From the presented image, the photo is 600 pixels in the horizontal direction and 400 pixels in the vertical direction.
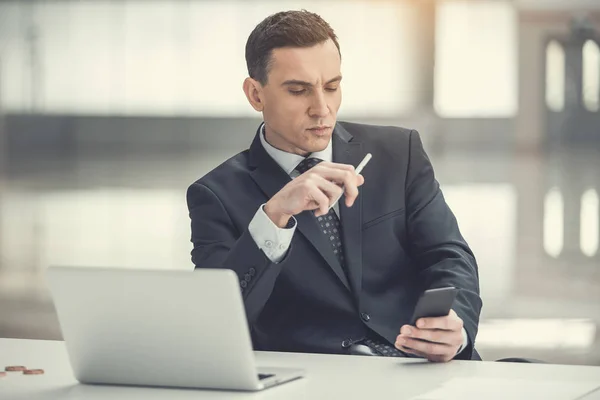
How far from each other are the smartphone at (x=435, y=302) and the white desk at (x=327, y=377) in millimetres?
80

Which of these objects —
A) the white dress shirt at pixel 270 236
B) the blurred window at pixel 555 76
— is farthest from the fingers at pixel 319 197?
the blurred window at pixel 555 76

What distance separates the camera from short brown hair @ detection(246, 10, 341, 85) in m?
2.17

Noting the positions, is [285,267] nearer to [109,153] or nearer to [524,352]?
[524,352]

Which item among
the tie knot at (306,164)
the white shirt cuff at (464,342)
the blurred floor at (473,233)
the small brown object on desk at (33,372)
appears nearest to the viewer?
the small brown object on desk at (33,372)

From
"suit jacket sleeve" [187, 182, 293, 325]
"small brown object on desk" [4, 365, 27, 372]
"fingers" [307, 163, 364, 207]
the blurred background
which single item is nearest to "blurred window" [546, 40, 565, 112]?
the blurred background

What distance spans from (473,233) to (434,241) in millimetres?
6955

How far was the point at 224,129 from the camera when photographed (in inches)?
885

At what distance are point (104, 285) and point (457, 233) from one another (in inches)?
39.4

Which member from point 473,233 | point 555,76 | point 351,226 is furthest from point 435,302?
point 555,76

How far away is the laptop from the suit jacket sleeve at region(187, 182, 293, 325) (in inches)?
16.8

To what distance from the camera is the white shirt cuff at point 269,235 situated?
193 centimetres

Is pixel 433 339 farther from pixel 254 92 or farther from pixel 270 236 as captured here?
pixel 254 92

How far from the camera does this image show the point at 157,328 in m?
1.45

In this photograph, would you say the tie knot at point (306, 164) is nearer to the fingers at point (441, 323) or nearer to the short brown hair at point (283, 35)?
the short brown hair at point (283, 35)
